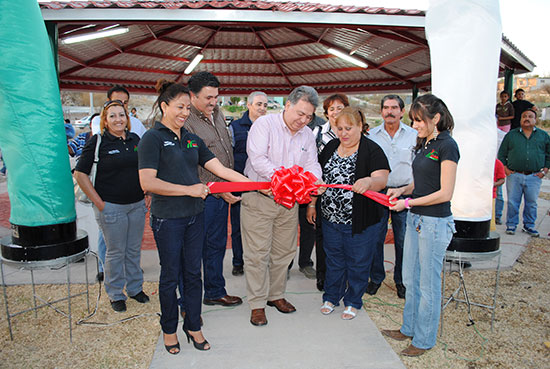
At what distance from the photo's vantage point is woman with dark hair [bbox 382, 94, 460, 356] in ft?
9.30

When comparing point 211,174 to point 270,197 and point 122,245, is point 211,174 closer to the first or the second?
point 270,197

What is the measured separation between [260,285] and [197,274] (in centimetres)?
78

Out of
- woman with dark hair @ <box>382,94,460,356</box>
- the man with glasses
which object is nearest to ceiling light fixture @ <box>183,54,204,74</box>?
the man with glasses

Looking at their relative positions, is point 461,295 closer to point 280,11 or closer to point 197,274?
point 197,274

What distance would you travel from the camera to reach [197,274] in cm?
310

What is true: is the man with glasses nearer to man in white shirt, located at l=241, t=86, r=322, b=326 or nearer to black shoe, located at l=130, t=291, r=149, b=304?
man in white shirt, located at l=241, t=86, r=322, b=326

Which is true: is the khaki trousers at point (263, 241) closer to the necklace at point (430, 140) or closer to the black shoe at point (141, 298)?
the black shoe at point (141, 298)

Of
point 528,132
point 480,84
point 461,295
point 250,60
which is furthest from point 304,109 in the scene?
point 250,60

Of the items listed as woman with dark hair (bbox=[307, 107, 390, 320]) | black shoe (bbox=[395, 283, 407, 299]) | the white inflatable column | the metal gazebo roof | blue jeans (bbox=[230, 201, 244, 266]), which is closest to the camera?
the white inflatable column

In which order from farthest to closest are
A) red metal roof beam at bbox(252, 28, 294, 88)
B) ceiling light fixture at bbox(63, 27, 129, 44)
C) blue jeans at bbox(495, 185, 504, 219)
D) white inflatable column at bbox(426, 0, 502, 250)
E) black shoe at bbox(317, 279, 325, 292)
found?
red metal roof beam at bbox(252, 28, 294, 88), blue jeans at bbox(495, 185, 504, 219), ceiling light fixture at bbox(63, 27, 129, 44), black shoe at bbox(317, 279, 325, 292), white inflatable column at bbox(426, 0, 502, 250)

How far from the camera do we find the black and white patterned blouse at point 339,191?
3627mm

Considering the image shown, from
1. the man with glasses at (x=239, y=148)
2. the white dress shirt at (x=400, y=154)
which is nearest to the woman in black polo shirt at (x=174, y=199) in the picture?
the man with glasses at (x=239, y=148)

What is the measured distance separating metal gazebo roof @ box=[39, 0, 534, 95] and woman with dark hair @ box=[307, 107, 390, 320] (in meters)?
2.53

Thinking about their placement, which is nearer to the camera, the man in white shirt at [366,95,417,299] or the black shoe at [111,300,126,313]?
the black shoe at [111,300,126,313]
